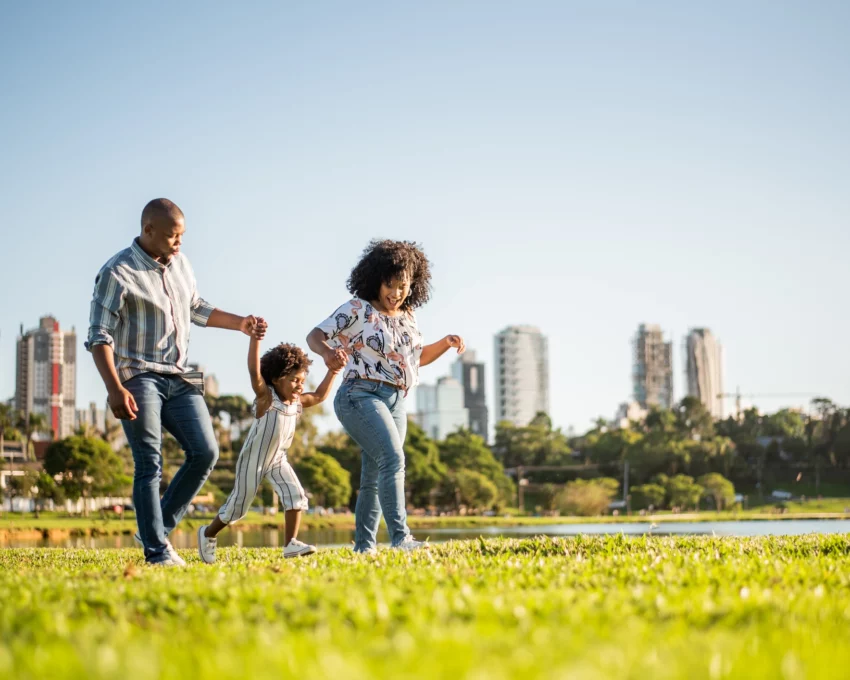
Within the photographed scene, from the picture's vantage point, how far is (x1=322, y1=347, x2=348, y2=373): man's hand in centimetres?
738

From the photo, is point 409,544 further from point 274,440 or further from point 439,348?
point 439,348

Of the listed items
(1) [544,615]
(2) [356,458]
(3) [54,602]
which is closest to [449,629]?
(1) [544,615]

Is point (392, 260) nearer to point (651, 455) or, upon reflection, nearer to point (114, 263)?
point (114, 263)

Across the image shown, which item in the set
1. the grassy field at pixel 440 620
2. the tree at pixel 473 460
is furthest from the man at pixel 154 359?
the tree at pixel 473 460

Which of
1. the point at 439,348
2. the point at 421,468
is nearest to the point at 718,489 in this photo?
the point at 421,468

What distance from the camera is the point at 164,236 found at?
6.52 metres

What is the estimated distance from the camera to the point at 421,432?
9719cm

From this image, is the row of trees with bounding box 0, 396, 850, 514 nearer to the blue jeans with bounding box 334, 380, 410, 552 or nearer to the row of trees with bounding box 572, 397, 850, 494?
the row of trees with bounding box 572, 397, 850, 494

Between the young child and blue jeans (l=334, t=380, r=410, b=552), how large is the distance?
295 millimetres

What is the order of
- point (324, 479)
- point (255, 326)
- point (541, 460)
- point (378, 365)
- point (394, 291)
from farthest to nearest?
point (541, 460)
point (324, 479)
point (394, 291)
point (378, 365)
point (255, 326)

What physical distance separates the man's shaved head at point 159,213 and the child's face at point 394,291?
192 cm

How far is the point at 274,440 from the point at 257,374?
68 cm

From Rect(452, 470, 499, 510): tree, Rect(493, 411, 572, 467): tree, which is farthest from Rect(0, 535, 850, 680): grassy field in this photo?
Rect(493, 411, 572, 467): tree

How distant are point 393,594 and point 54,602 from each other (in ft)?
4.31
